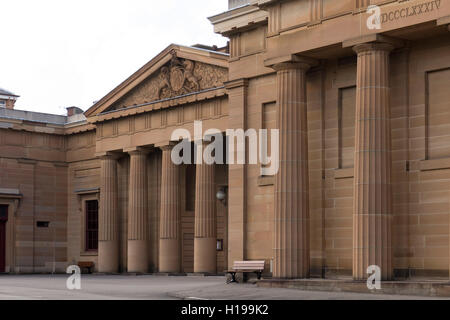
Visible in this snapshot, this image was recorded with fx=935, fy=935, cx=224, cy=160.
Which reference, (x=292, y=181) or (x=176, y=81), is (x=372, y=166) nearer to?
(x=292, y=181)

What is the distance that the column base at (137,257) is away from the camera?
2023 inches

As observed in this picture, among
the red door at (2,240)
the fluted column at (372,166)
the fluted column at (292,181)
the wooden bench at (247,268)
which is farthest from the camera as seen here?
the red door at (2,240)

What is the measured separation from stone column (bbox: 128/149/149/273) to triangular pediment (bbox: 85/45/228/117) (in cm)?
326

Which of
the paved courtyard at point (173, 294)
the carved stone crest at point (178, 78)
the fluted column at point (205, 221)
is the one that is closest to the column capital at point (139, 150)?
the carved stone crest at point (178, 78)

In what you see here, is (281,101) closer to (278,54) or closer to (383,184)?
(278,54)

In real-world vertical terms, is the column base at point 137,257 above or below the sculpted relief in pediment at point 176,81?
below

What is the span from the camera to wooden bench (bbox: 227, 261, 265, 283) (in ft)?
113

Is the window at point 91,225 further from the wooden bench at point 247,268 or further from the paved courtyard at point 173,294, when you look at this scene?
the wooden bench at point 247,268

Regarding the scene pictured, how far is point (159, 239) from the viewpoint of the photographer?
51.5 metres

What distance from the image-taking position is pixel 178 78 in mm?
49406

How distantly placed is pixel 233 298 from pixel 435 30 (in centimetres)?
1029

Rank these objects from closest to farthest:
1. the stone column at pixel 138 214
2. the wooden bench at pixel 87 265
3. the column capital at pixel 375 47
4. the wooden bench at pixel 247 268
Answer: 1. the column capital at pixel 375 47
2. the wooden bench at pixel 247 268
3. the stone column at pixel 138 214
4. the wooden bench at pixel 87 265

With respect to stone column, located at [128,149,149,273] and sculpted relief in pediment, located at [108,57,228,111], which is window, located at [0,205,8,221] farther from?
sculpted relief in pediment, located at [108,57,228,111]

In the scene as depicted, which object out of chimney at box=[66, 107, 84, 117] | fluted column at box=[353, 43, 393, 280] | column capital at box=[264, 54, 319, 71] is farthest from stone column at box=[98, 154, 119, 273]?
fluted column at box=[353, 43, 393, 280]
